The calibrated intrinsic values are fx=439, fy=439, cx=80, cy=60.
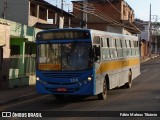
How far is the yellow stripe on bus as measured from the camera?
18.3 meters

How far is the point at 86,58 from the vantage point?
1703 centimetres

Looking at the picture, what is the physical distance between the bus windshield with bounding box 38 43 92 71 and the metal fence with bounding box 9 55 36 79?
26.0ft

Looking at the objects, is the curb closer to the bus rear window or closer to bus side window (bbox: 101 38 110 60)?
the bus rear window

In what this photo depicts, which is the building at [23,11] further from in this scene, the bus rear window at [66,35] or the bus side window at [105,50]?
the bus rear window at [66,35]

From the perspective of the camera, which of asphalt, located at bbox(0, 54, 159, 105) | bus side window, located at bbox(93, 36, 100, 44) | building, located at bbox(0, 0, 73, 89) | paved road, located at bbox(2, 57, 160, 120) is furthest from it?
building, located at bbox(0, 0, 73, 89)

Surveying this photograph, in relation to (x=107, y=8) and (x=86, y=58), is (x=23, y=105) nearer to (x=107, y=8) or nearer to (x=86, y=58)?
(x=86, y=58)

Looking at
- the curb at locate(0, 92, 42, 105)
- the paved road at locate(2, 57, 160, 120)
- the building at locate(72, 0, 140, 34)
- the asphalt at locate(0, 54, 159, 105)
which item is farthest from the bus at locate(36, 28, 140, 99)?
the building at locate(72, 0, 140, 34)

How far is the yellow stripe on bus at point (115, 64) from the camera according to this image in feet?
60.1

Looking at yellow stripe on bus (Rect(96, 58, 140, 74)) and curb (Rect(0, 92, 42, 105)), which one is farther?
curb (Rect(0, 92, 42, 105))

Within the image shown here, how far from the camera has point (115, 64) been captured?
20875 millimetres

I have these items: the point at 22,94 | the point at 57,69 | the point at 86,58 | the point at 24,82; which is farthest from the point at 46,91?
the point at 24,82

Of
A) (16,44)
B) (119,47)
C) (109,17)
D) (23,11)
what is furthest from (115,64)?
(109,17)

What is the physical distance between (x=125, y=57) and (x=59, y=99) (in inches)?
222

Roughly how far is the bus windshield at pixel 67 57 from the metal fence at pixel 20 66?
7931mm
